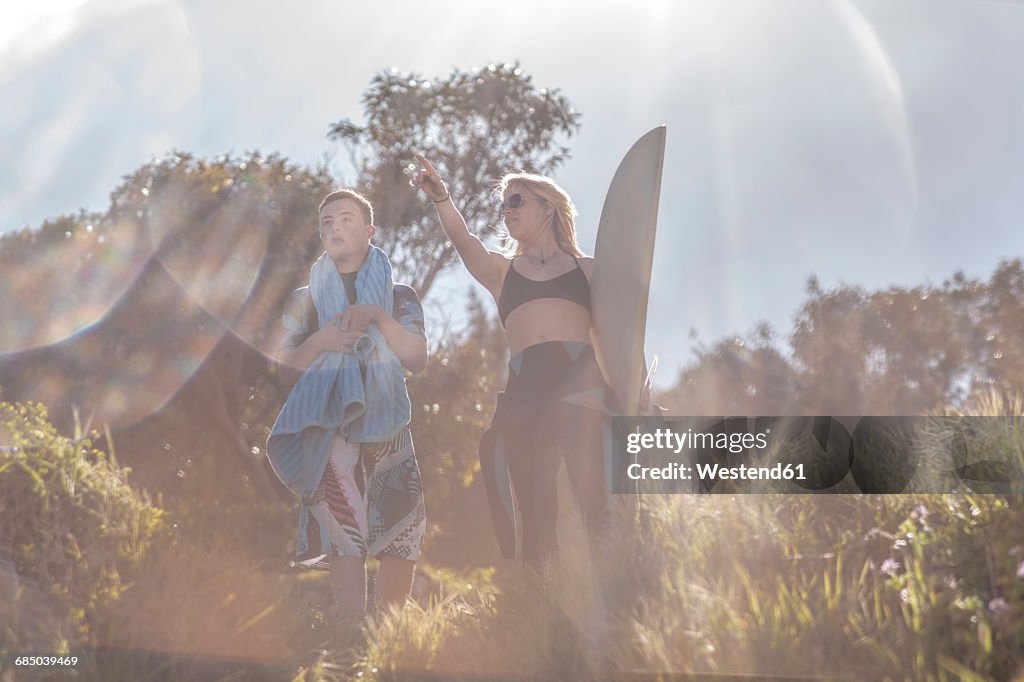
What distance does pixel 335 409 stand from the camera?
461 centimetres

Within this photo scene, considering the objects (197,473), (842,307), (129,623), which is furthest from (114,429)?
(842,307)

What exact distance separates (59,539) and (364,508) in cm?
176

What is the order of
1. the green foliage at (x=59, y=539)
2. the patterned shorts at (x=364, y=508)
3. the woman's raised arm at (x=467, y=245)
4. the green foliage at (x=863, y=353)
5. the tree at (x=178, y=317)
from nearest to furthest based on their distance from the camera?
the green foliage at (x=59, y=539) → the patterned shorts at (x=364, y=508) → the woman's raised arm at (x=467, y=245) → the tree at (x=178, y=317) → the green foliage at (x=863, y=353)

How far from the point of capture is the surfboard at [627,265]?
15.0ft

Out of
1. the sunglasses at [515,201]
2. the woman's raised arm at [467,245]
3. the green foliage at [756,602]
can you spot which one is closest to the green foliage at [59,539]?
the green foliage at [756,602]

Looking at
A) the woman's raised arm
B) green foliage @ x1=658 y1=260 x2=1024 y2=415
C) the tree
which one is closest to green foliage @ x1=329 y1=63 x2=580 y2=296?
the tree

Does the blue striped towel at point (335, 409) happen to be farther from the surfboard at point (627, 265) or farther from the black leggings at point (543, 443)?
the surfboard at point (627, 265)

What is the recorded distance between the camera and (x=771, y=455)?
13.1 feet

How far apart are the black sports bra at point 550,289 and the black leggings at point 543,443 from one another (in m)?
0.26

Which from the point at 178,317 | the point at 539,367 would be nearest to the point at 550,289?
the point at 539,367

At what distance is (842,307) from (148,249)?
78.7ft

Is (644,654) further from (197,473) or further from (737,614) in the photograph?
(197,473)

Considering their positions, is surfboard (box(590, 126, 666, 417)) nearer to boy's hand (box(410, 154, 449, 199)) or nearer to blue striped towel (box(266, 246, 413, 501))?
boy's hand (box(410, 154, 449, 199))

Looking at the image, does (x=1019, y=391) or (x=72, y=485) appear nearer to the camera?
(x=72, y=485)
